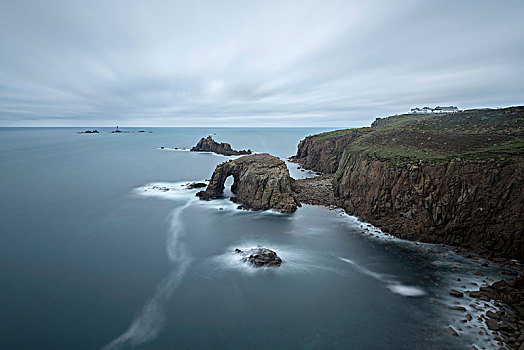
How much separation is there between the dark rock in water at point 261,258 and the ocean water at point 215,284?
2.26 ft

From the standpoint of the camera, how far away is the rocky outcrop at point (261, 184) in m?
34.5

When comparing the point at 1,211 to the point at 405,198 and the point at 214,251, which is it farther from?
the point at 405,198

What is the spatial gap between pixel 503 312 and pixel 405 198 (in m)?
13.0

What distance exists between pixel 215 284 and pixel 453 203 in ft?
69.2

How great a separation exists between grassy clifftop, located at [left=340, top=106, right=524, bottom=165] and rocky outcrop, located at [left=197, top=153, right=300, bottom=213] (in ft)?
37.8

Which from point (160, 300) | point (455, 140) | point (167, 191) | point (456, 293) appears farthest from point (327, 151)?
point (160, 300)

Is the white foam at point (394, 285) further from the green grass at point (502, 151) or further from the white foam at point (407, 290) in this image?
the green grass at point (502, 151)

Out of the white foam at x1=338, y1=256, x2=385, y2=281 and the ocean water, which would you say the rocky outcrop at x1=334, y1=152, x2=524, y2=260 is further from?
the white foam at x1=338, y1=256, x2=385, y2=281

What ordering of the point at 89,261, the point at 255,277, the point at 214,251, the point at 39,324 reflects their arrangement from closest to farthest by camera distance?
→ the point at 39,324 < the point at 255,277 < the point at 89,261 < the point at 214,251

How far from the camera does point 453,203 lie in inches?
914

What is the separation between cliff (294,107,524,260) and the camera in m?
20.9

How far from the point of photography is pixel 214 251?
2445 cm

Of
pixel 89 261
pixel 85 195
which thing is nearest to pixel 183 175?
pixel 85 195

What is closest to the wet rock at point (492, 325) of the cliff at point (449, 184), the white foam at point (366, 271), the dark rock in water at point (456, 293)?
the dark rock in water at point (456, 293)
